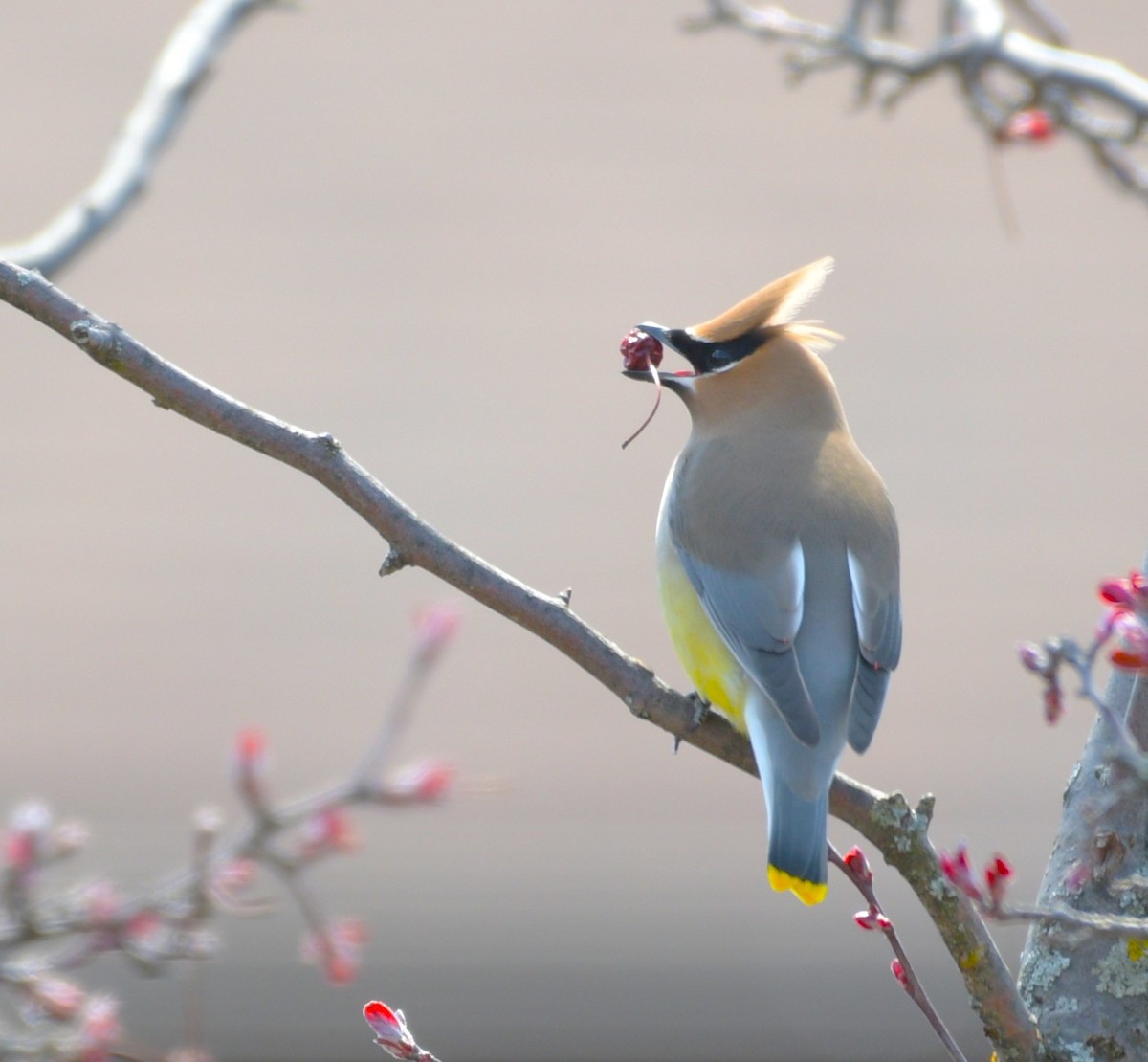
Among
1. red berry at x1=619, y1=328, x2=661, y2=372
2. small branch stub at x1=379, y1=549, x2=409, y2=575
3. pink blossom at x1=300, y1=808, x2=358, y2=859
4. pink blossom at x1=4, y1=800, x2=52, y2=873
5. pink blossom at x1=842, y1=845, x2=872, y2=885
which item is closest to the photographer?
pink blossom at x1=842, y1=845, x2=872, y2=885

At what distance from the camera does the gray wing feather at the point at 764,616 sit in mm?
3322

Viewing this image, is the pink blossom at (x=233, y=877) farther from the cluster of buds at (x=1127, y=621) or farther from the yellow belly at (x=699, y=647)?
the cluster of buds at (x=1127, y=621)

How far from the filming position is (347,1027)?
615cm

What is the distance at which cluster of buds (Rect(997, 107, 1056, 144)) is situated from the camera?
3.74 metres

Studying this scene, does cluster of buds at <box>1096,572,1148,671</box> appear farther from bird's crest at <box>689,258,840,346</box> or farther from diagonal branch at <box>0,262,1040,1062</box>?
bird's crest at <box>689,258,840,346</box>

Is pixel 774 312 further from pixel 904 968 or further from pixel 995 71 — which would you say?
pixel 904 968

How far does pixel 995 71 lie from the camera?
4.10m

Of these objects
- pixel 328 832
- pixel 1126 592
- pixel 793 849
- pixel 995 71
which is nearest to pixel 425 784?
pixel 328 832

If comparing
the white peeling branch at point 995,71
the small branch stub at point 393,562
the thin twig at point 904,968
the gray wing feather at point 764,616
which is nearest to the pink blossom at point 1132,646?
the thin twig at point 904,968

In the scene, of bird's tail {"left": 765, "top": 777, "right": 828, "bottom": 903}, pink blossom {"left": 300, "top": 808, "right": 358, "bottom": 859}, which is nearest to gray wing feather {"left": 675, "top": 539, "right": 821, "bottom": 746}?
bird's tail {"left": 765, "top": 777, "right": 828, "bottom": 903}

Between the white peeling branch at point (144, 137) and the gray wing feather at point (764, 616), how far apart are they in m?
1.26

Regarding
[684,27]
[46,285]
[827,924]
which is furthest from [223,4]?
[827,924]

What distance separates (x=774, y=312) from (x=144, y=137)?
4.26 feet

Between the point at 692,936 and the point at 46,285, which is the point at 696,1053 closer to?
the point at 692,936
